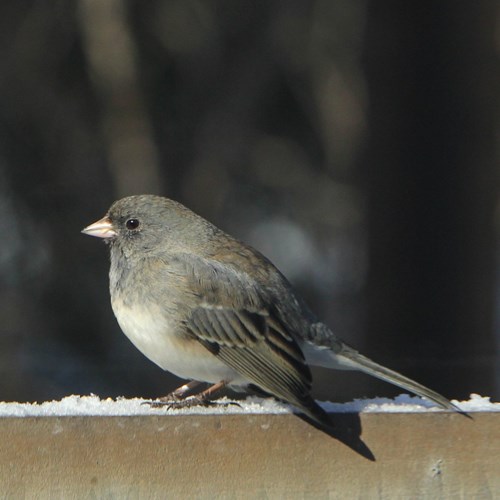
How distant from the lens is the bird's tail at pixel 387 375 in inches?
98.7

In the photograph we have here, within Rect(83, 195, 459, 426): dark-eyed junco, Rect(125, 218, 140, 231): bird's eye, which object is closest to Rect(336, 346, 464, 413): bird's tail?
Rect(83, 195, 459, 426): dark-eyed junco

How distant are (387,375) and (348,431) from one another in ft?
1.58

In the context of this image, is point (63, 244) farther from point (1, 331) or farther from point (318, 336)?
point (318, 336)

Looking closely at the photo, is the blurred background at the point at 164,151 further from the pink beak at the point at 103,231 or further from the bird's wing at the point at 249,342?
the bird's wing at the point at 249,342

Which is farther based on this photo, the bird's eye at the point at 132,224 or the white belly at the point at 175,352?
the bird's eye at the point at 132,224

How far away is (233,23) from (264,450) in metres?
5.91

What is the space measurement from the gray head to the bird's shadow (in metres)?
1.06

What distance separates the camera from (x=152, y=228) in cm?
347

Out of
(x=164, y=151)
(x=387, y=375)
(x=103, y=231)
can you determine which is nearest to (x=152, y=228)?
(x=103, y=231)

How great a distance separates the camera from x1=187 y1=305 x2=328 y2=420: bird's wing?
2895mm

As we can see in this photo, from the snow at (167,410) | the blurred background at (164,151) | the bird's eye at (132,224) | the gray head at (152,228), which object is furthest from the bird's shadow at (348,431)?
the blurred background at (164,151)

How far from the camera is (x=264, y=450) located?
7.68 feet

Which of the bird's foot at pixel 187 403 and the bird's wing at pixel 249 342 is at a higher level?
the bird's wing at pixel 249 342

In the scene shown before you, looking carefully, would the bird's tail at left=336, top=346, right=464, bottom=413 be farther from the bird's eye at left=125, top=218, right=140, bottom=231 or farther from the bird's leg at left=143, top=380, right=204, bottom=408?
the bird's eye at left=125, top=218, right=140, bottom=231
